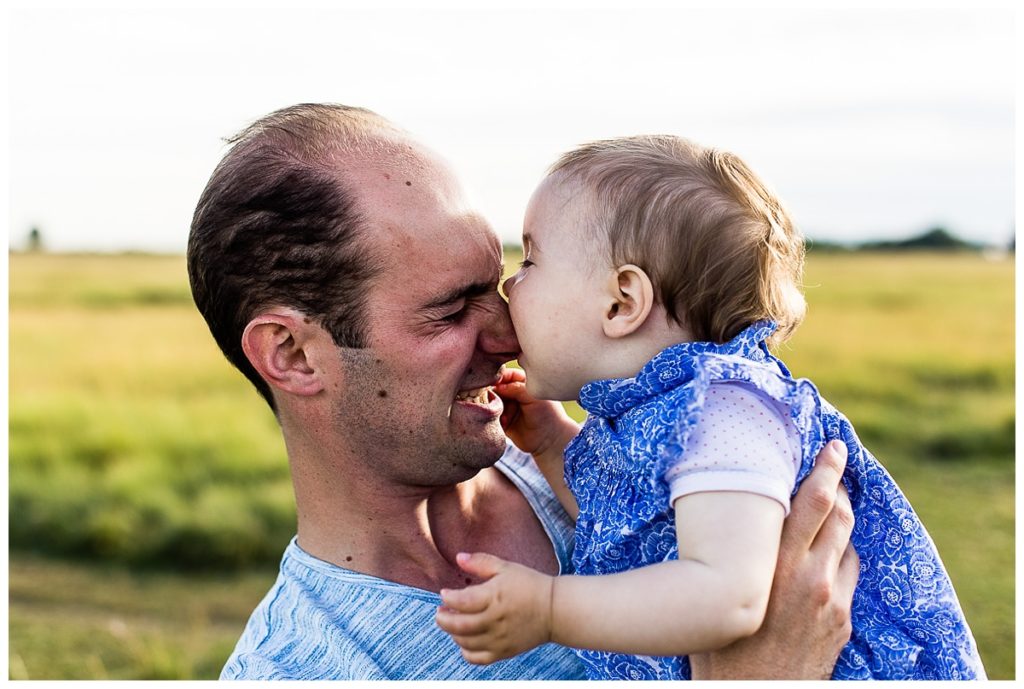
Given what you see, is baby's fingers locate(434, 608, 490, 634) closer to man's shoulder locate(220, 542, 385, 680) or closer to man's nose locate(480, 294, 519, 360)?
man's shoulder locate(220, 542, 385, 680)

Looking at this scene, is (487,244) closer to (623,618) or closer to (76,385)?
(623,618)

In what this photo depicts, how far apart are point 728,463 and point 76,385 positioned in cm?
1130

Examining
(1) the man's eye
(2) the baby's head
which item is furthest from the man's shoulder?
(2) the baby's head

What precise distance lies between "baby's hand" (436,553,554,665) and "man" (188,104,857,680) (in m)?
0.55

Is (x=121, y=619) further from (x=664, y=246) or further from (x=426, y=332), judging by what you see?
(x=664, y=246)

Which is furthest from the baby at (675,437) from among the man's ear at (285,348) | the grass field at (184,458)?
the grass field at (184,458)

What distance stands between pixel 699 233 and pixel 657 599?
784mm

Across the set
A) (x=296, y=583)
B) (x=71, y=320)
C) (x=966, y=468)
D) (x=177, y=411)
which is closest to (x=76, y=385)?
(x=177, y=411)

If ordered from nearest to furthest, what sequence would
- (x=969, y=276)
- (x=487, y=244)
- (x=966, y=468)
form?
(x=487, y=244), (x=966, y=468), (x=969, y=276)

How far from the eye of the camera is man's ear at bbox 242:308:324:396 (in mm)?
2770

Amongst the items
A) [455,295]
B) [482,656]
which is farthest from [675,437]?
[455,295]

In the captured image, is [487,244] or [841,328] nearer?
[487,244]

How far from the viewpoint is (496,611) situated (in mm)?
2154

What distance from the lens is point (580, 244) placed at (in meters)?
2.57
